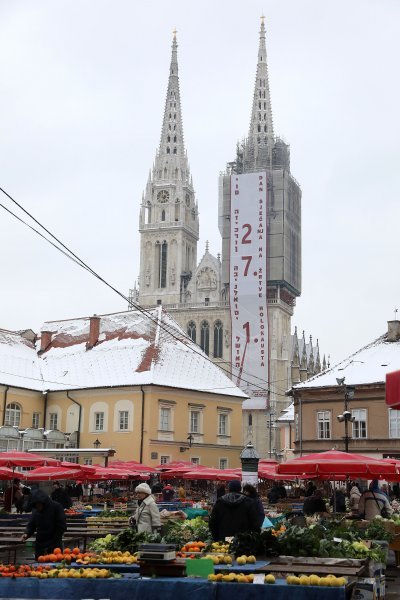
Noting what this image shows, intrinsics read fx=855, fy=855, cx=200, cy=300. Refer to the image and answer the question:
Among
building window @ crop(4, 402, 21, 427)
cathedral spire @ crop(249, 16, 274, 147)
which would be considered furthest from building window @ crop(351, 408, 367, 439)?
cathedral spire @ crop(249, 16, 274, 147)

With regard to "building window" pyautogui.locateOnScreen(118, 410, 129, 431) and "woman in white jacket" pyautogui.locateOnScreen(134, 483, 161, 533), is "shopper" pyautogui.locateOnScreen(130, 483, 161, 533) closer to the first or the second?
"woman in white jacket" pyautogui.locateOnScreen(134, 483, 161, 533)

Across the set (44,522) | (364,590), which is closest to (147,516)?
(44,522)

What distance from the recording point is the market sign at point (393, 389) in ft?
36.1

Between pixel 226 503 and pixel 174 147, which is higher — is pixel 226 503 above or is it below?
below

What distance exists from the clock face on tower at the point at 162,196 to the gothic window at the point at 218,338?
63.4 ft

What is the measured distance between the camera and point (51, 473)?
24.1 metres

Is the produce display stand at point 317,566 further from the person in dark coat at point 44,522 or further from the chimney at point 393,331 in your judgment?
the chimney at point 393,331

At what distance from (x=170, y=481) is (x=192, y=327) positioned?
5581 centimetres

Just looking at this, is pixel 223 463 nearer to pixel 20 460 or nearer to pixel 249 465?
pixel 20 460

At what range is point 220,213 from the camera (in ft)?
315

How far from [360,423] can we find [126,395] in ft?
41.8

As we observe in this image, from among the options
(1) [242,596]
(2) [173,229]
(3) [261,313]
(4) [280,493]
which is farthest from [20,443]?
(2) [173,229]

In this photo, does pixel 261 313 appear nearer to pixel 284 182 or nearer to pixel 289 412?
pixel 284 182

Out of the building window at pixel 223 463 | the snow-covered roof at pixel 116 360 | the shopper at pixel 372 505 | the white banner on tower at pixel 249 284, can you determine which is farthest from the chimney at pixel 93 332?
the white banner on tower at pixel 249 284
